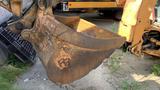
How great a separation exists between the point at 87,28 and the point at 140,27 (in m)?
1.12

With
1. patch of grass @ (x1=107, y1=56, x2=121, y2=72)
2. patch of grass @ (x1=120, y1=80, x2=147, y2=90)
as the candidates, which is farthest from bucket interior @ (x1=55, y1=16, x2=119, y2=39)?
patch of grass @ (x1=107, y1=56, x2=121, y2=72)

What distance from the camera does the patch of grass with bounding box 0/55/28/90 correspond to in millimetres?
5373

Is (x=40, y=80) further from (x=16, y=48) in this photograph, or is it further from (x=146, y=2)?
(x=146, y=2)

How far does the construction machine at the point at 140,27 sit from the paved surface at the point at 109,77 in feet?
1.50

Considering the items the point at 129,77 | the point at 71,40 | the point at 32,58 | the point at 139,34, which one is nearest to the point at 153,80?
the point at 129,77

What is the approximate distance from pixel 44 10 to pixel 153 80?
2.44 m

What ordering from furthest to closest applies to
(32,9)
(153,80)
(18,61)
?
(18,61) → (153,80) → (32,9)

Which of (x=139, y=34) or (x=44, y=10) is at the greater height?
(x=44, y=10)

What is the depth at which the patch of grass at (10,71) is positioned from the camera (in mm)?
5373

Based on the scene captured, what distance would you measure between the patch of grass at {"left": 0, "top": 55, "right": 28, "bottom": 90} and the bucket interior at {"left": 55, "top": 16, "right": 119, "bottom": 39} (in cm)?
140

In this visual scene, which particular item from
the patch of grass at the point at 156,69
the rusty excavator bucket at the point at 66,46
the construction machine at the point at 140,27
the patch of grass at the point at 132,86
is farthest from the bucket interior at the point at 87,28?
the patch of grass at the point at 156,69

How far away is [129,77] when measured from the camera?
19.5ft

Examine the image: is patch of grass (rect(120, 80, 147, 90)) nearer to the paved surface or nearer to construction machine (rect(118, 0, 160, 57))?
the paved surface

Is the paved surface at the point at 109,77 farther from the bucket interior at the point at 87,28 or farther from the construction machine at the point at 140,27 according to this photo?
the bucket interior at the point at 87,28
